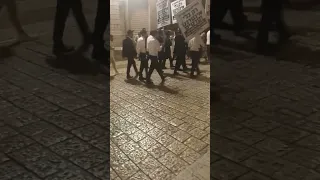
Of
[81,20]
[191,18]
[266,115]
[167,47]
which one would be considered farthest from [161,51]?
[266,115]

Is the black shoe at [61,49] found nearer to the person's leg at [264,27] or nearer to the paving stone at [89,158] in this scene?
the paving stone at [89,158]

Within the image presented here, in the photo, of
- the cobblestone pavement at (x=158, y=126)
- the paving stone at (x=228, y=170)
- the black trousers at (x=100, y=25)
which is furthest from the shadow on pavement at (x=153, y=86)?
the paving stone at (x=228, y=170)

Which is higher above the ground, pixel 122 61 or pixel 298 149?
pixel 122 61

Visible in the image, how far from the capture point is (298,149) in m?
1.12

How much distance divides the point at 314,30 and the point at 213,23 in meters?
0.27

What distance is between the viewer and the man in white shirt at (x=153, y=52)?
3.46 ft

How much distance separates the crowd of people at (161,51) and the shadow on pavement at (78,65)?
63mm

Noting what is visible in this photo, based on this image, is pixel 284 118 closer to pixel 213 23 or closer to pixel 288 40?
pixel 288 40

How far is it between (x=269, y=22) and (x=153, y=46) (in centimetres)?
33

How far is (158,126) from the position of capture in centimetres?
110

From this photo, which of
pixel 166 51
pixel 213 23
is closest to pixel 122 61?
pixel 166 51

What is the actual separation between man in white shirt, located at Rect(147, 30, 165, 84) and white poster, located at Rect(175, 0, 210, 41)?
81mm

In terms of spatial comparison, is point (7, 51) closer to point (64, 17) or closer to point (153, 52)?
point (64, 17)

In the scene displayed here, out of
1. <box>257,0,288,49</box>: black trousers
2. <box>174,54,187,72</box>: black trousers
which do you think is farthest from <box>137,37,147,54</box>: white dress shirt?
<box>257,0,288,49</box>: black trousers
